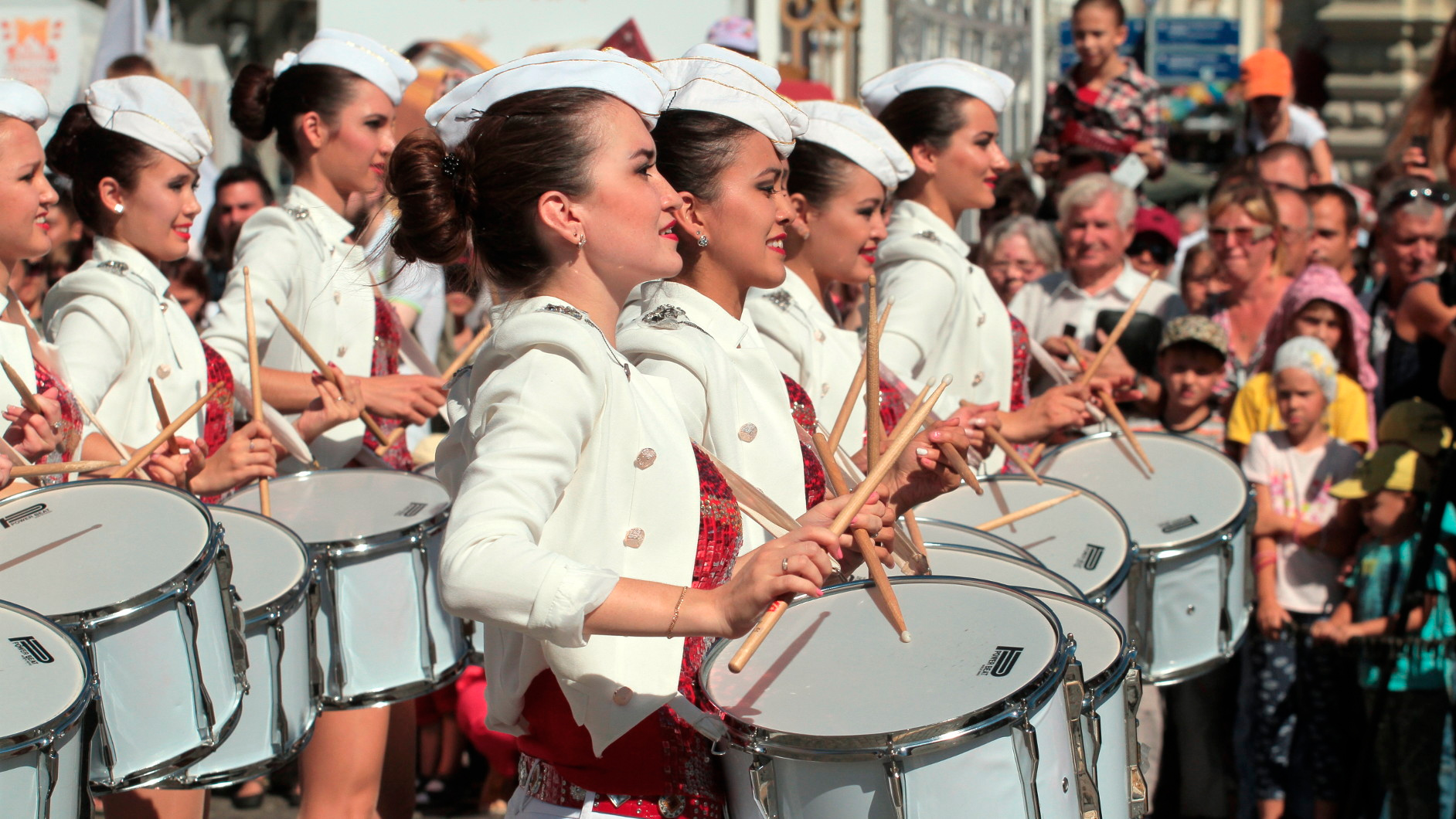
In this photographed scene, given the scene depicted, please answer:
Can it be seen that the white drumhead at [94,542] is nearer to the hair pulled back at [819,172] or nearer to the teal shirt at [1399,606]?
the hair pulled back at [819,172]

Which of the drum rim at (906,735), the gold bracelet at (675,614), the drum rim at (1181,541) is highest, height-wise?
the gold bracelet at (675,614)

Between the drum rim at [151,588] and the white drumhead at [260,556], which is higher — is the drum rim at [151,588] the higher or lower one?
the higher one

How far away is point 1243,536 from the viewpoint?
358cm

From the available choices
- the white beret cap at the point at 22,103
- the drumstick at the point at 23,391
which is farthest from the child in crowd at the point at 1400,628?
the white beret cap at the point at 22,103

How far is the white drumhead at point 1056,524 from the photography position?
308 cm

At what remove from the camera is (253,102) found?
4398mm

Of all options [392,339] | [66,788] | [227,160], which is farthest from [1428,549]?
[227,160]

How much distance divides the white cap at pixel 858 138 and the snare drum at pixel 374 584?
4.26 ft

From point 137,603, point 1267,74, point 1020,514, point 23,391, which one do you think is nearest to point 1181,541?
point 1020,514

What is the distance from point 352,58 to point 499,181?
224 centimetres

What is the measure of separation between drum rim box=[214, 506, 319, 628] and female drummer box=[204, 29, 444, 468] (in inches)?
26.5

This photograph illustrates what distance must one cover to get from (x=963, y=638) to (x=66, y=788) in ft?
4.57

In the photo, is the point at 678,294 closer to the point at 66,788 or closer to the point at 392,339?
the point at 66,788

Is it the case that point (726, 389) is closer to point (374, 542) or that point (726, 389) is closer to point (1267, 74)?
point (374, 542)
